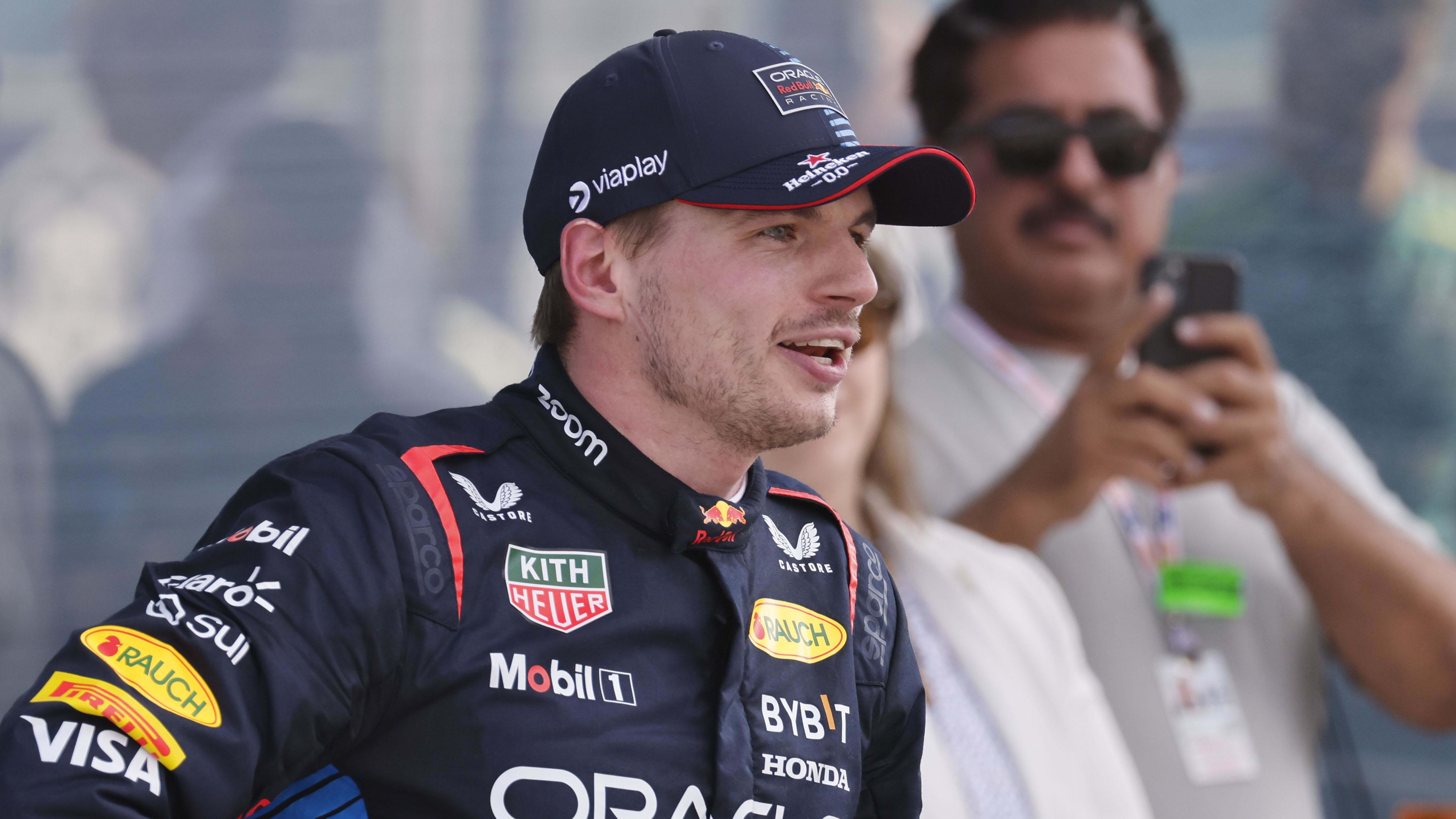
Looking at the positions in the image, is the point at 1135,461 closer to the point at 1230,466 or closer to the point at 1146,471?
the point at 1146,471

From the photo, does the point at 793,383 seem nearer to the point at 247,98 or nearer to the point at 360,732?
the point at 360,732

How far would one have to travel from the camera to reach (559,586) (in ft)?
3.86

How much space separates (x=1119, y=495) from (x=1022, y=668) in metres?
0.88

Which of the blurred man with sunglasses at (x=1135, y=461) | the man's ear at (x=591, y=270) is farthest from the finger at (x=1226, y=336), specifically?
the man's ear at (x=591, y=270)

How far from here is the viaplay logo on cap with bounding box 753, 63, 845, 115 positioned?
128 centimetres

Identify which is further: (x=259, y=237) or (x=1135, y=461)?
(x=259, y=237)

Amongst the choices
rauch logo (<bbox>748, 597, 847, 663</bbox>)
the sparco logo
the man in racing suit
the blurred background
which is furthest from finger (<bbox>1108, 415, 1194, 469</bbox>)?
the sparco logo

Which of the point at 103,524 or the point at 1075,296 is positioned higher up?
the point at 1075,296

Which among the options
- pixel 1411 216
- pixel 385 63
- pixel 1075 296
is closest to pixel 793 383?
pixel 1075 296

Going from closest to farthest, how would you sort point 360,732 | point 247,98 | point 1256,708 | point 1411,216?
point 360,732 → point 1256,708 → point 247,98 → point 1411,216

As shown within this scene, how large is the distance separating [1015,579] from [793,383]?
4.23 ft

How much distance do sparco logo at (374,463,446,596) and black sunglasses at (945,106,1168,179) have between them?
2187 mm

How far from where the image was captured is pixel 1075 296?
3117mm

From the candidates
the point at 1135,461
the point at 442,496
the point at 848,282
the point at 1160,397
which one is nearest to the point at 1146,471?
the point at 1135,461
